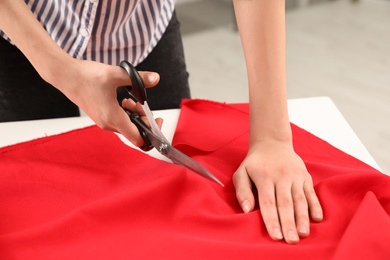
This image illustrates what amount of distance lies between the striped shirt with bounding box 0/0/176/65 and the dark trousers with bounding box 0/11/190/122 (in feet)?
0.10

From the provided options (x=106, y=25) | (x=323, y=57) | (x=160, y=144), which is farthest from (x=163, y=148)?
(x=323, y=57)

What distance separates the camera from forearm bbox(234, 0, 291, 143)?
926 mm

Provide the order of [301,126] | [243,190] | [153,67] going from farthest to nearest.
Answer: [153,67]
[301,126]
[243,190]

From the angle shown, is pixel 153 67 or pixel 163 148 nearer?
pixel 163 148

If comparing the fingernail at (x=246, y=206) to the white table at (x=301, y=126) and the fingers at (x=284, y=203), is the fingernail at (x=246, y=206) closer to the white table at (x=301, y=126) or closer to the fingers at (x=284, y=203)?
the fingers at (x=284, y=203)

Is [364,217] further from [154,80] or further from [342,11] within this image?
[342,11]

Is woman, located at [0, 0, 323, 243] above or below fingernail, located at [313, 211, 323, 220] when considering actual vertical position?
above

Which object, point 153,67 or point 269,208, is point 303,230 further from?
point 153,67

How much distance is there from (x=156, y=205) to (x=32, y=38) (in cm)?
30

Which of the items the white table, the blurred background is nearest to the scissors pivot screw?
the white table

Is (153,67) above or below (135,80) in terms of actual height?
below

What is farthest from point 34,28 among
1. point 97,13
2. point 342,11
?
point 342,11

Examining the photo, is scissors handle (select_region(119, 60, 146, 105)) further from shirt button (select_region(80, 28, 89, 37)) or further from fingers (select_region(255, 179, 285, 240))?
shirt button (select_region(80, 28, 89, 37))

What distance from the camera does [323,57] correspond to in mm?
2730
